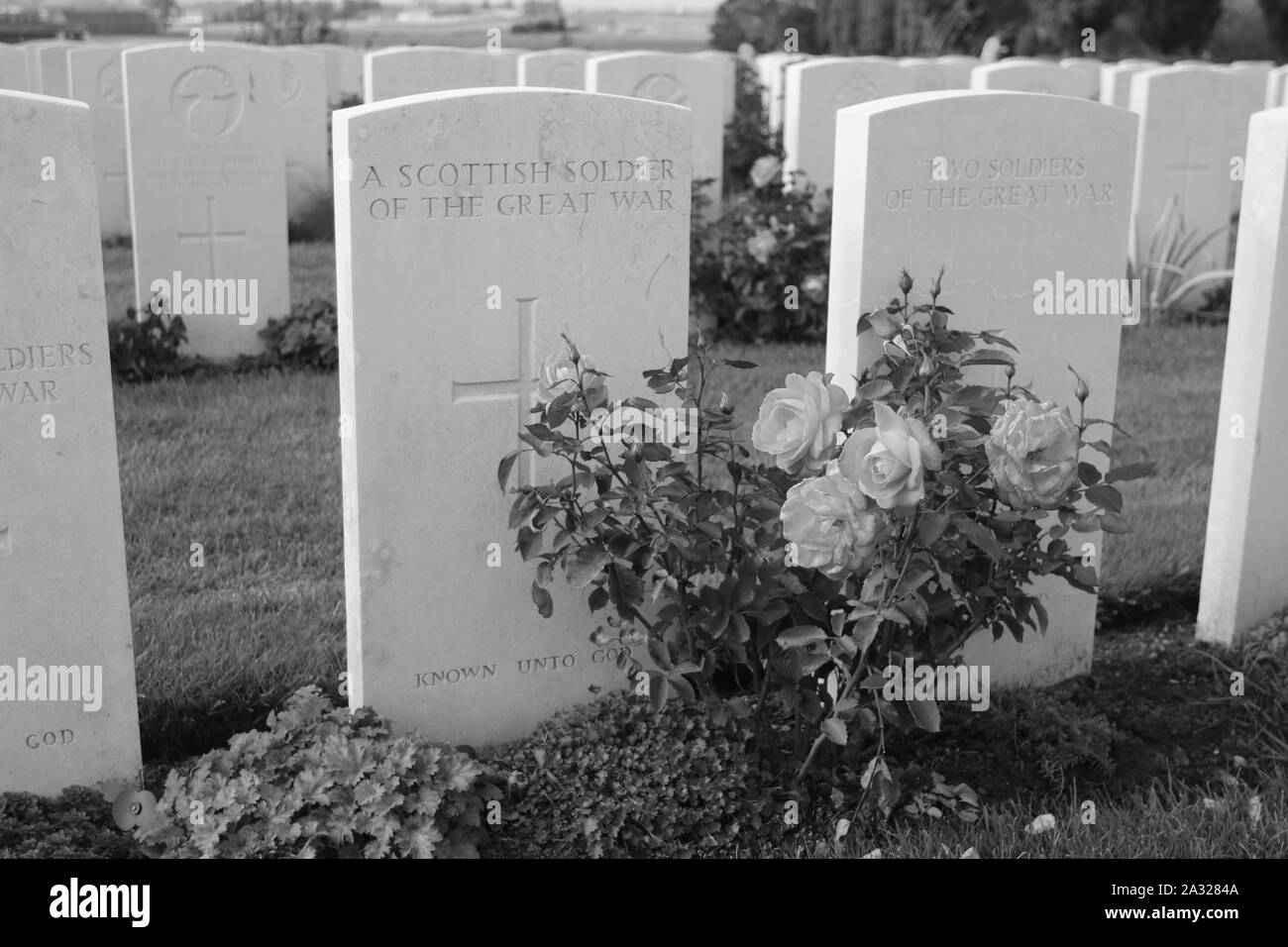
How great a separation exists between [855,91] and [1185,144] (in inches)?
81.0

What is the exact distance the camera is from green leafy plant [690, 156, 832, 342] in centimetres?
777

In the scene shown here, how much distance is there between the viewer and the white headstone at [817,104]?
9.03m

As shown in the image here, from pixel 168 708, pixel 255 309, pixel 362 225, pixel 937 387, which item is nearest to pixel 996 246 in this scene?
pixel 937 387

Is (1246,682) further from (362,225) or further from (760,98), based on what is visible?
(760,98)

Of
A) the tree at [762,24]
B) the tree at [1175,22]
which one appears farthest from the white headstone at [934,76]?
the tree at [1175,22]

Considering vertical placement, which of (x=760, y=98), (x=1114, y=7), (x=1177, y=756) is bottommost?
(x=1177, y=756)

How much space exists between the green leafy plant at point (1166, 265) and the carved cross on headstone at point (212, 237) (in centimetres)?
519

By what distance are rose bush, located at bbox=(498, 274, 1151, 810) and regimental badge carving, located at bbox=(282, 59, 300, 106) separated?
764 centimetres

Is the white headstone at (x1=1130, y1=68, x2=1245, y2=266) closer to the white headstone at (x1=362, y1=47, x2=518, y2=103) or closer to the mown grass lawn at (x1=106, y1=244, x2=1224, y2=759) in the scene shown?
the mown grass lawn at (x1=106, y1=244, x2=1224, y2=759)

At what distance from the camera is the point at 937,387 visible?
3.12 metres

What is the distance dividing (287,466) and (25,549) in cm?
226

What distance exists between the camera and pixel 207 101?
7.18 meters

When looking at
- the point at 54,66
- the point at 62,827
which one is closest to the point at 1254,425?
the point at 62,827

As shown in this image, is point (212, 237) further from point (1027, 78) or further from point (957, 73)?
point (957, 73)
